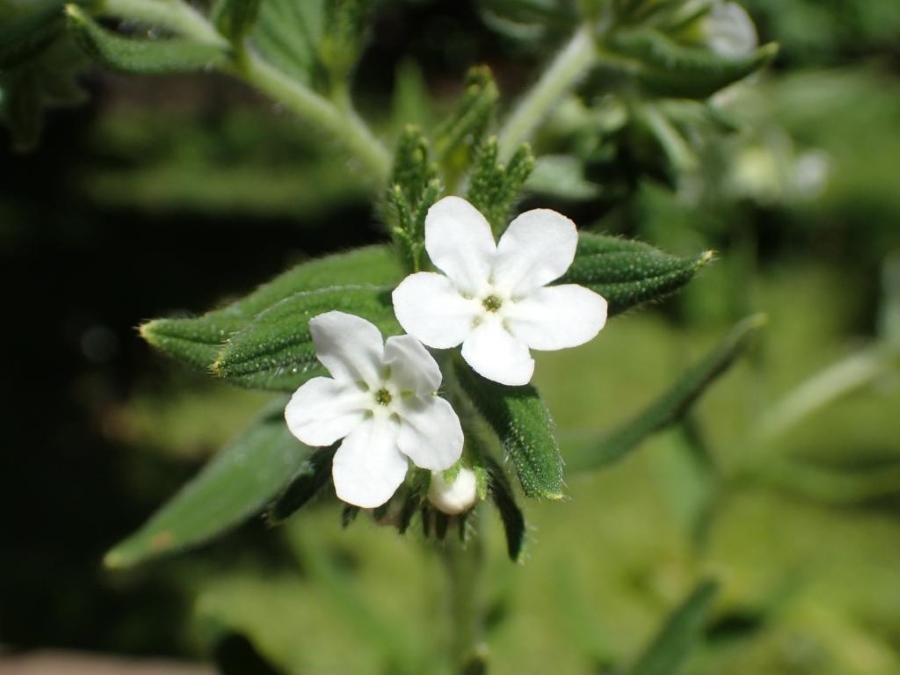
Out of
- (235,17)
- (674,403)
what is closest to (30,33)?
(235,17)

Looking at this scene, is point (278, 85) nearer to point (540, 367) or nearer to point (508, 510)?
point (508, 510)

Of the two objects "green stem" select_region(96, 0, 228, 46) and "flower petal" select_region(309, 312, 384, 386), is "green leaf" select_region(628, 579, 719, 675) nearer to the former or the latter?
"flower petal" select_region(309, 312, 384, 386)

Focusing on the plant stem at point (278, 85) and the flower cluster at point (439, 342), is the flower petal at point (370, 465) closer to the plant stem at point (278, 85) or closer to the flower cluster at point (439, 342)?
the flower cluster at point (439, 342)

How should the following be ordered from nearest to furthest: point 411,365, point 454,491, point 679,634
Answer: point 411,365
point 454,491
point 679,634

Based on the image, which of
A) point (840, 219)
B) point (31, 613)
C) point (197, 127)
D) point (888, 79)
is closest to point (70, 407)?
point (31, 613)

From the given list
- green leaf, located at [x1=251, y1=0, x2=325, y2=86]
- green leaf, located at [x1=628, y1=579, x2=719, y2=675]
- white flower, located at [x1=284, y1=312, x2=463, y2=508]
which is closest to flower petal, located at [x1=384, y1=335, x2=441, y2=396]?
white flower, located at [x1=284, y1=312, x2=463, y2=508]

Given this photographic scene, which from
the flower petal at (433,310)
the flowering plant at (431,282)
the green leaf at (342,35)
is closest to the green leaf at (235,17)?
the flowering plant at (431,282)
